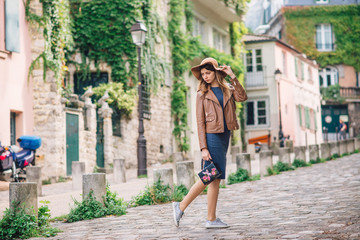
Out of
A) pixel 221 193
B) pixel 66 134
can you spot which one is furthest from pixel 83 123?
pixel 221 193

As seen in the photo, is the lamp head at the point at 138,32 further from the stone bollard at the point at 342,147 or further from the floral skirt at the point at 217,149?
the floral skirt at the point at 217,149

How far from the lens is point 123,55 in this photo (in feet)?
61.9

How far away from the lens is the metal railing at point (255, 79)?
111 ft

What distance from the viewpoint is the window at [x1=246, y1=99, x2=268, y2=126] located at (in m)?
33.5

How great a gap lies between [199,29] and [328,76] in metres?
22.3

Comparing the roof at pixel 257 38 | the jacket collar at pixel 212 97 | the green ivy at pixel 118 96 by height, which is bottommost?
the jacket collar at pixel 212 97

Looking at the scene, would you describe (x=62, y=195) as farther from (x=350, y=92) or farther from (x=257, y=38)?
(x=350, y=92)

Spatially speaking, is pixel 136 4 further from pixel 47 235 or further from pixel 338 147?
pixel 47 235

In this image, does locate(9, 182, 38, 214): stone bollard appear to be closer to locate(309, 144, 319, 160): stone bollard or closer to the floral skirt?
the floral skirt

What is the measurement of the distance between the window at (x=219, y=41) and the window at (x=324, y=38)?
57.5 feet

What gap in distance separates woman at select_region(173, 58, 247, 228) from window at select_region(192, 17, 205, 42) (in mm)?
18831

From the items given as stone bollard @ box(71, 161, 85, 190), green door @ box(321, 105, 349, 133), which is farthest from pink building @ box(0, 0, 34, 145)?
green door @ box(321, 105, 349, 133)

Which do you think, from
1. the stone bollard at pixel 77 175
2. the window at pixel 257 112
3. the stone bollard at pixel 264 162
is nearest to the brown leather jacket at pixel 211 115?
the stone bollard at pixel 77 175

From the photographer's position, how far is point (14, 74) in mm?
13547
